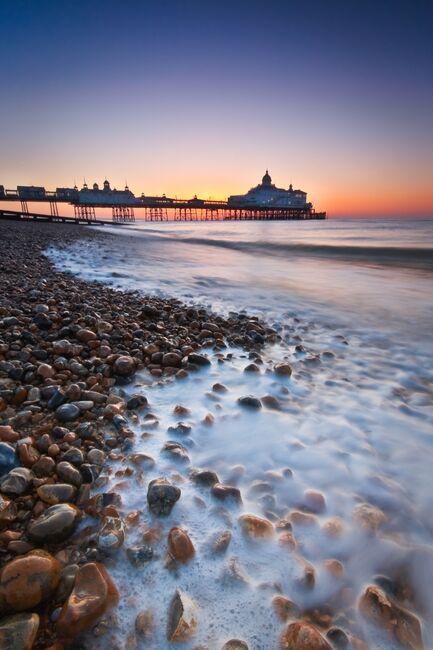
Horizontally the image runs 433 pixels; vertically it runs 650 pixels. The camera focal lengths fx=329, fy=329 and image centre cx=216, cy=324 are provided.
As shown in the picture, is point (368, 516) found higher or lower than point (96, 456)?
lower

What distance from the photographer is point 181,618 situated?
972 mm

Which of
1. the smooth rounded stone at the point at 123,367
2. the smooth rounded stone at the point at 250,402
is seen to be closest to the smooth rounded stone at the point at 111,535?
the smooth rounded stone at the point at 250,402

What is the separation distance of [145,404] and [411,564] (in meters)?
1.54

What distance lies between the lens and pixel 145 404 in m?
2.13

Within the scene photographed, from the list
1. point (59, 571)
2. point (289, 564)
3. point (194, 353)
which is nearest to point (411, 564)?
point (289, 564)

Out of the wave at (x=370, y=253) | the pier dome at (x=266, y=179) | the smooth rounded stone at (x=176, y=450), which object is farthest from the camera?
the pier dome at (x=266, y=179)

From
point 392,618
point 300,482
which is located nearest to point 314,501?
point 300,482

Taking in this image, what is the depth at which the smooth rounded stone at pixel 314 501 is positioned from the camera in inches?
57.6

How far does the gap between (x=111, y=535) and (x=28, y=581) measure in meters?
0.29

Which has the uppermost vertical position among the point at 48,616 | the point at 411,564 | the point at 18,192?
the point at 18,192

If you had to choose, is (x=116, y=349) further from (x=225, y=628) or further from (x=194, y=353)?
(x=225, y=628)

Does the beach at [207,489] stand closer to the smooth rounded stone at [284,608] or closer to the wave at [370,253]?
the smooth rounded stone at [284,608]

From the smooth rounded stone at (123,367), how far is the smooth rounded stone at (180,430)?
2.27 ft

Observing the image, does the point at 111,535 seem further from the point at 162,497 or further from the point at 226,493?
the point at 226,493
